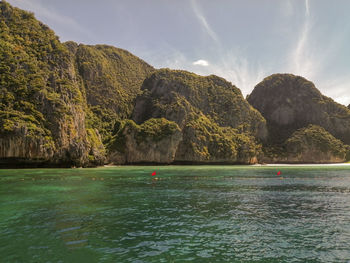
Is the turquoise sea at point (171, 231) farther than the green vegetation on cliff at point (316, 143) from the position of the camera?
No

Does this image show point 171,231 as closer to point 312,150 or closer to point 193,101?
point 193,101

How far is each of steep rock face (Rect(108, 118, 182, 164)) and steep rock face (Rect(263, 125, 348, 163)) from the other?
74149 millimetres

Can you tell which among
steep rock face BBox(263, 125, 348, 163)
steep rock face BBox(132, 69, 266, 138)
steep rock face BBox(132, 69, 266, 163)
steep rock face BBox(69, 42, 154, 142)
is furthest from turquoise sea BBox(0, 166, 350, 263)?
steep rock face BBox(263, 125, 348, 163)

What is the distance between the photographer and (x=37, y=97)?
264 feet

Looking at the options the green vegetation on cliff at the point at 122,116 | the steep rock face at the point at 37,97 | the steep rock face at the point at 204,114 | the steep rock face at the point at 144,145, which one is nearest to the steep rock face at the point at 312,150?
the green vegetation on cliff at the point at 122,116

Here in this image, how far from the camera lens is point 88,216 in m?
17.5

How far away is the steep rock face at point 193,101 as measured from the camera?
146m

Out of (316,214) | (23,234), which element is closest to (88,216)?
(23,234)

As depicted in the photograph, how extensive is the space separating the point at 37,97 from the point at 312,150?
499 ft

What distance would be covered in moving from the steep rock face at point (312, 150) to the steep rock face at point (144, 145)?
7415cm

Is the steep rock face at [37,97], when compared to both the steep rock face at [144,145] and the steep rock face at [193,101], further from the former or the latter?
the steep rock face at [193,101]

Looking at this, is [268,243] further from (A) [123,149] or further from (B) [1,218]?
(A) [123,149]

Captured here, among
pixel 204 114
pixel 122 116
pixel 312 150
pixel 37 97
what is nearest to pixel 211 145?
pixel 204 114

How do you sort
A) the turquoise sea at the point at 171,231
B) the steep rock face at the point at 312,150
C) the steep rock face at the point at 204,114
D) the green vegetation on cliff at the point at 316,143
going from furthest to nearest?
1. the green vegetation on cliff at the point at 316,143
2. the steep rock face at the point at 312,150
3. the steep rock face at the point at 204,114
4. the turquoise sea at the point at 171,231
